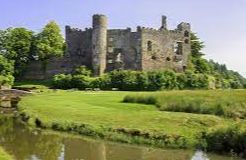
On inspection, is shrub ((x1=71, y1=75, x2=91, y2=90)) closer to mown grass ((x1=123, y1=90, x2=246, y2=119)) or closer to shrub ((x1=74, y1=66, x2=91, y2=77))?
shrub ((x1=74, y1=66, x2=91, y2=77))

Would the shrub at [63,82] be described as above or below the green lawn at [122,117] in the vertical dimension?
above

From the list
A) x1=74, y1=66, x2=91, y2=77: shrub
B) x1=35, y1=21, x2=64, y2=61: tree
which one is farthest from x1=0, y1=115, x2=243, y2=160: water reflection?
x1=35, y1=21, x2=64, y2=61: tree

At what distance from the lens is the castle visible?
313ft

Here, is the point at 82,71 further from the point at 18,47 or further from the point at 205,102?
the point at 205,102

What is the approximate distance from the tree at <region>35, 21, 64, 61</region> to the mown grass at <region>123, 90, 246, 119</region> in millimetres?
46704

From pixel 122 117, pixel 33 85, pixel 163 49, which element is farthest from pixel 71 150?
pixel 163 49

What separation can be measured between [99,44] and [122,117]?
169 feet

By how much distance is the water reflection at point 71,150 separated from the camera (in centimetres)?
3382

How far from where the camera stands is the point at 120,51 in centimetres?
9644

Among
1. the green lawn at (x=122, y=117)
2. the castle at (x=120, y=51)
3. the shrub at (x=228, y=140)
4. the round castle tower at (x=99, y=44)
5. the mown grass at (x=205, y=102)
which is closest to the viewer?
the shrub at (x=228, y=140)

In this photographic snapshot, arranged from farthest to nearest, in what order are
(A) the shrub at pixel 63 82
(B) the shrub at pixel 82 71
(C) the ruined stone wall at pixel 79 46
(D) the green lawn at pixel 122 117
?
(C) the ruined stone wall at pixel 79 46, (B) the shrub at pixel 82 71, (A) the shrub at pixel 63 82, (D) the green lawn at pixel 122 117

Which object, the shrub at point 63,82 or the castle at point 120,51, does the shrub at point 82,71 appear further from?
the shrub at point 63,82

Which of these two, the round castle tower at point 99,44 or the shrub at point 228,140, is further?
the round castle tower at point 99,44

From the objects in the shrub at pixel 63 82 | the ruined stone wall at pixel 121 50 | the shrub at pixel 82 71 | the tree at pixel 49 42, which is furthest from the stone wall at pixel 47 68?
the shrub at pixel 63 82
